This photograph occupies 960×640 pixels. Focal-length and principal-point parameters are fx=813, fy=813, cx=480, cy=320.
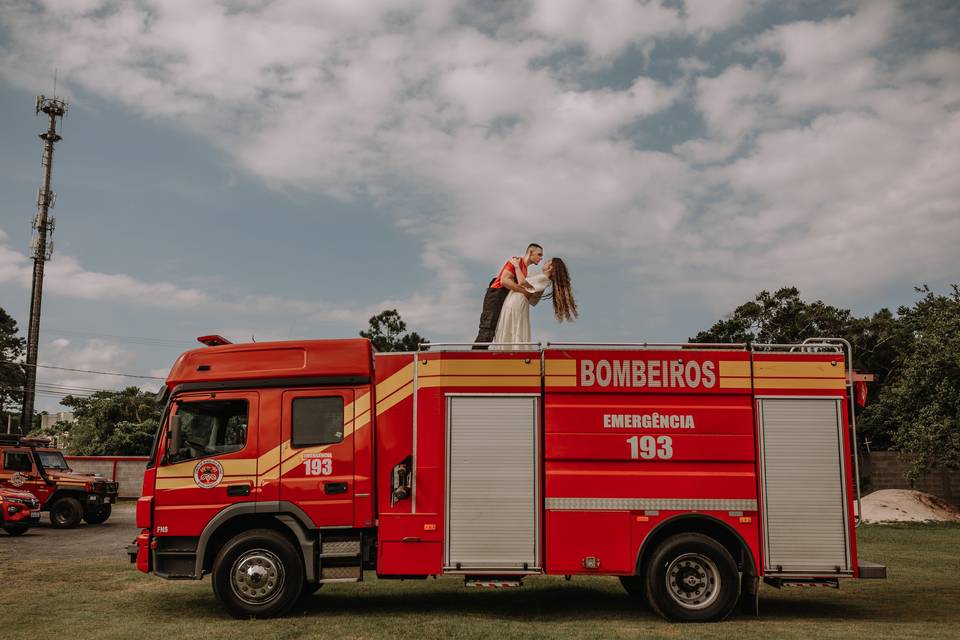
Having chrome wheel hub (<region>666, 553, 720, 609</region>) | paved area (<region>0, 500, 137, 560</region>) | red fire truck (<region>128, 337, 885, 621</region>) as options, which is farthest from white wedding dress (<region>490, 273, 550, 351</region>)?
paved area (<region>0, 500, 137, 560</region>)

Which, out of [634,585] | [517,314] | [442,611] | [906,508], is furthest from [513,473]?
[906,508]

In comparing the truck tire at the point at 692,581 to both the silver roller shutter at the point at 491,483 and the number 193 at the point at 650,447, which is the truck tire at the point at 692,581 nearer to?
the number 193 at the point at 650,447

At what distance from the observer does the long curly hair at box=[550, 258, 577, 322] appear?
10664 mm

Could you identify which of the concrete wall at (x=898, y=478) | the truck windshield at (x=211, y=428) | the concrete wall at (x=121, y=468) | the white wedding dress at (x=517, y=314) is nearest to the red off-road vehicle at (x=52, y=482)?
the concrete wall at (x=121, y=468)

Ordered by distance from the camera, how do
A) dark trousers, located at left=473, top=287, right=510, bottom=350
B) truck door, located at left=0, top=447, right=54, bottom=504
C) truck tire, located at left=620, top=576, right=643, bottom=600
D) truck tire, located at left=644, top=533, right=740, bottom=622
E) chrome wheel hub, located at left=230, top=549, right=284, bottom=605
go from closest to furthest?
truck tire, located at left=644, top=533, right=740, bottom=622
chrome wheel hub, located at left=230, top=549, right=284, bottom=605
truck tire, located at left=620, top=576, right=643, bottom=600
dark trousers, located at left=473, top=287, right=510, bottom=350
truck door, located at left=0, top=447, right=54, bottom=504

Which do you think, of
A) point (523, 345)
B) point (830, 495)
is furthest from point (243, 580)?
point (830, 495)

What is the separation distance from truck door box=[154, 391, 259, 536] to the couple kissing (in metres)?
3.17

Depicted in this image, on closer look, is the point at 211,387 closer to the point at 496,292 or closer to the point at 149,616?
the point at 149,616

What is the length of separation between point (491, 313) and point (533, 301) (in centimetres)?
58

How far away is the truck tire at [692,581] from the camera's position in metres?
9.02

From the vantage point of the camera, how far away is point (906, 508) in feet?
93.9

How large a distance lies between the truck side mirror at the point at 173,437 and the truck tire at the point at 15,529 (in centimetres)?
1300

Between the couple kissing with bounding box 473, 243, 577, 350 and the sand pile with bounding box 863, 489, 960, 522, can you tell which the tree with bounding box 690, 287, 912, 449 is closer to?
the sand pile with bounding box 863, 489, 960, 522

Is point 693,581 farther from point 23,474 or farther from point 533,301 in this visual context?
point 23,474
